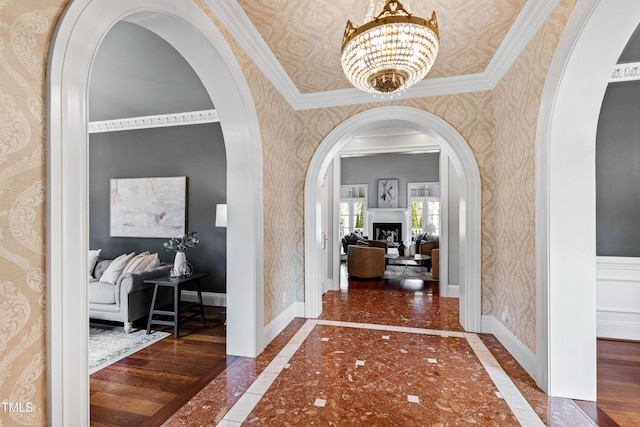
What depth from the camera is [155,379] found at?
7.57ft

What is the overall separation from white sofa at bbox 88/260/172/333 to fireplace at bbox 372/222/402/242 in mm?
8713

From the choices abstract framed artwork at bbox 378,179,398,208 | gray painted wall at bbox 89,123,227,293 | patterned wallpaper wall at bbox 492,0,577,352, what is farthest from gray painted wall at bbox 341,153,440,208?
patterned wallpaper wall at bbox 492,0,577,352

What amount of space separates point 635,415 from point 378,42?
284 cm

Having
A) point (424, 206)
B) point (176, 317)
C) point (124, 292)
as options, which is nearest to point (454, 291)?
point (176, 317)

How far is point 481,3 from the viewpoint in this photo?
219 cm

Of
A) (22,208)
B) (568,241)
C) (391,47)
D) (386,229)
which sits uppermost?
(391,47)

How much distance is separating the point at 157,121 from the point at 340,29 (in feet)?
11.9

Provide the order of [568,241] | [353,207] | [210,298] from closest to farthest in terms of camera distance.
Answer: [568,241]
[210,298]
[353,207]

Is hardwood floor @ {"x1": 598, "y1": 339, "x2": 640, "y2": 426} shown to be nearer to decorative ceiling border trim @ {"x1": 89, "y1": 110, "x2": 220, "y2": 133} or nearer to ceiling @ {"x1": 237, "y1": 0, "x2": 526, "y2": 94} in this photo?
ceiling @ {"x1": 237, "y1": 0, "x2": 526, "y2": 94}

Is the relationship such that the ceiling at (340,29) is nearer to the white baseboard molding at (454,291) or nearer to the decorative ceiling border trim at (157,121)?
the decorative ceiling border trim at (157,121)

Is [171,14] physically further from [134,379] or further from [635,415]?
[635,415]

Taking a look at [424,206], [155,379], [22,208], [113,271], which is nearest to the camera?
[22,208]

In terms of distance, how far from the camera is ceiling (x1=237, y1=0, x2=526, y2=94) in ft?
7.21

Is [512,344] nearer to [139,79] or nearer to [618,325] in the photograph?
[618,325]
